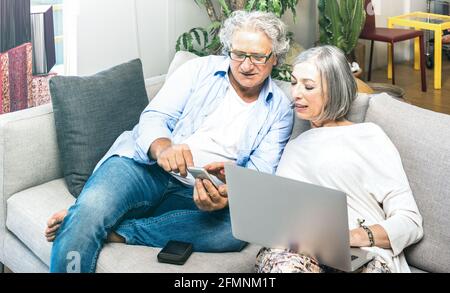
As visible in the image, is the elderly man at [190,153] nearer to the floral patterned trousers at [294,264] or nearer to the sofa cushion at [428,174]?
the floral patterned trousers at [294,264]

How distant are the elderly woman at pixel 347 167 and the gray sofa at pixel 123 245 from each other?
7cm

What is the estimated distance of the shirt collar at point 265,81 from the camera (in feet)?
7.51

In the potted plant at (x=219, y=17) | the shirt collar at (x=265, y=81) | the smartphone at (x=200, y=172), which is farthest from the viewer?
the potted plant at (x=219, y=17)

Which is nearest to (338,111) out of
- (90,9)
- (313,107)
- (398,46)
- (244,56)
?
(313,107)

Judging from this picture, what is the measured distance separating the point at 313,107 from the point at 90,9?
1.61 meters

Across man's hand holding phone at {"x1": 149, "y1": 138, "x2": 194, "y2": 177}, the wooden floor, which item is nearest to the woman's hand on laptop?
man's hand holding phone at {"x1": 149, "y1": 138, "x2": 194, "y2": 177}

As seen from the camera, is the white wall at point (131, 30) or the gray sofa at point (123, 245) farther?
the white wall at point (131, 30)

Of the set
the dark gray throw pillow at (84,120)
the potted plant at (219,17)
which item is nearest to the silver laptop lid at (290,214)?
the dark gray throw pillow at (84,120)

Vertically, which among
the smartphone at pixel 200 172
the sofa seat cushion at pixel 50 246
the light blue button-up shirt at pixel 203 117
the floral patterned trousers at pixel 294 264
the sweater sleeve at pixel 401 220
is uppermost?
the light blue button-up shirt at pixel 203 117

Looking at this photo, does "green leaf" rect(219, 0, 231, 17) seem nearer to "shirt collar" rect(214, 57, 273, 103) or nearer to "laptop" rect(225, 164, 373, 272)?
"shirt collar" rect(214, 57, 273, 103)

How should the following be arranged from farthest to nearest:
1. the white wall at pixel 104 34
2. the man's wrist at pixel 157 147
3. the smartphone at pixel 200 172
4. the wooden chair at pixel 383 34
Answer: the wooden chair at pixel 383 34
the white wall at pixel 104 34
the man's wrist at pixel 157 147
the smartphone at pixel 200 172

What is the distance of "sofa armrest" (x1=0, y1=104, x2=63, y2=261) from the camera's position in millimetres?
2379

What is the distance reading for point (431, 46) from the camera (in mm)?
5578

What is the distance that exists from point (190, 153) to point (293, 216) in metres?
0.58
